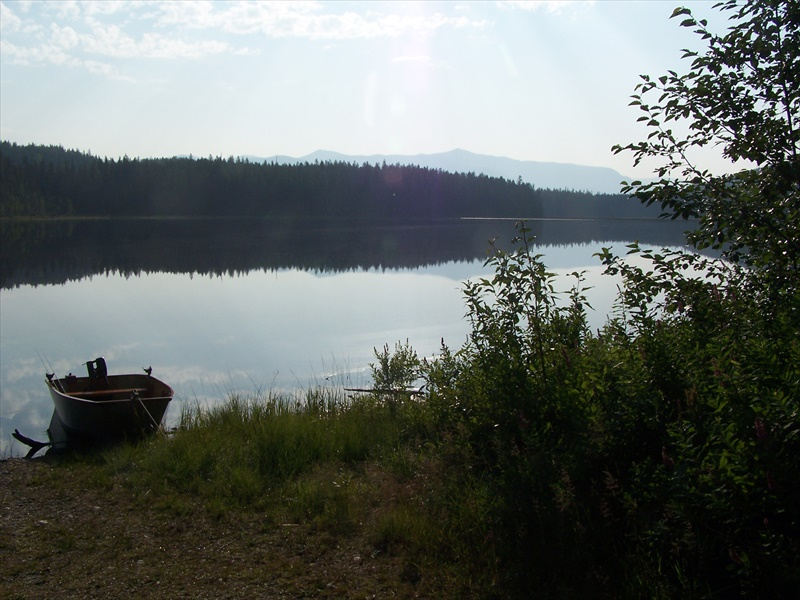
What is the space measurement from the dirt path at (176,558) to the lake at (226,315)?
5482 millimetres

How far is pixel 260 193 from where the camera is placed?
122 metres

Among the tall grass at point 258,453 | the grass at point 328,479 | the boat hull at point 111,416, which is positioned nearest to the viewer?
the grass at point 328,479

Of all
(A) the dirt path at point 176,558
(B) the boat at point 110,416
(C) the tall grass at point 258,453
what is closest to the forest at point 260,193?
(B) the boat at point 110,416

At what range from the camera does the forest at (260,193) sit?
12194cm

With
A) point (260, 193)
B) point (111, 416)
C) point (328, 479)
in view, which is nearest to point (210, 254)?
point (111, 416)

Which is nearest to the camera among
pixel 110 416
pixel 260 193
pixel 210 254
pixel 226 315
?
pixel 110 416

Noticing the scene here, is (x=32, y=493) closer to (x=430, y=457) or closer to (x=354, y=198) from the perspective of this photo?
(x=430, y=457)

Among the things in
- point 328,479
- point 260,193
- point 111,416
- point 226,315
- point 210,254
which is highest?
point 260,193

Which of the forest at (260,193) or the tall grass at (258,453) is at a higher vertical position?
the forest at (260,193)

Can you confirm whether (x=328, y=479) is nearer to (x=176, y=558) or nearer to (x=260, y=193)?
(x=176, y=558)

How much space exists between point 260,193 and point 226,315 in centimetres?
10118

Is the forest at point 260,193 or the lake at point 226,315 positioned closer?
the lake at point 226,315

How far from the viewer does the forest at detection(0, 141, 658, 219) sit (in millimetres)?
121938

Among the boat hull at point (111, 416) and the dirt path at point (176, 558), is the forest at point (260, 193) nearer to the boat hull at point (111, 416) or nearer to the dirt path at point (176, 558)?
the boat hull at point (111, 416)
